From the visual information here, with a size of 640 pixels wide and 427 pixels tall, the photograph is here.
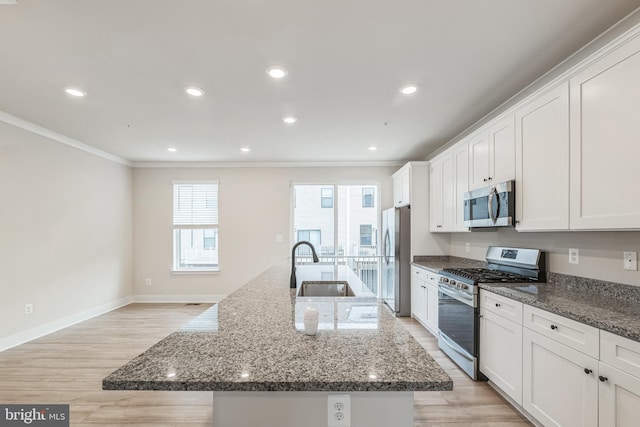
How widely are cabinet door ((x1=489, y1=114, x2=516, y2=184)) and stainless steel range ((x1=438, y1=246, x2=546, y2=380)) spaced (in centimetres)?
69

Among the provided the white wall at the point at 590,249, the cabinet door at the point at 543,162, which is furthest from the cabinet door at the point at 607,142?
the white wall at the point at 590,249

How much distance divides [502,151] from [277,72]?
199 cm

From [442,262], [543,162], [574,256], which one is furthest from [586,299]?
[442,262]

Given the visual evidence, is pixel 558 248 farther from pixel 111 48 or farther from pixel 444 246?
pixel 111 48

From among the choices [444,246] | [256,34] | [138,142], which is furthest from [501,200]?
[138,142]

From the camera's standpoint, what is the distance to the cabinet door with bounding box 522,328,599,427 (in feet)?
5.18

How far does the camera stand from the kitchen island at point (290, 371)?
860 mm

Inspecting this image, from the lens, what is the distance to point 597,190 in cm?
175

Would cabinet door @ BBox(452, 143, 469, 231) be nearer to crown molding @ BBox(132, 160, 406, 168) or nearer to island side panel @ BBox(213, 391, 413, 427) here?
crown molding @ BBox(132, 160, 406, 168)

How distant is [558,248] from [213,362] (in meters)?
2.66

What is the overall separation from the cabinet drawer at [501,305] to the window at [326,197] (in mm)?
3507

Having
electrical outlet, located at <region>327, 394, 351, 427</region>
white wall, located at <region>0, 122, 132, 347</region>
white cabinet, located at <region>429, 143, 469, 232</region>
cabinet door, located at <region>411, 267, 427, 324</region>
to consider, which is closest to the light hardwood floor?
cabinet door, located at <region>411, 267, 427, 324</region>

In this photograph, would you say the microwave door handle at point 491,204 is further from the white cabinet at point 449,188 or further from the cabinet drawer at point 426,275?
the cabinet drawer at point 426,275

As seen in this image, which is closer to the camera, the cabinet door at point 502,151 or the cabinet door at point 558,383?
the cabinet door at point 558,383
